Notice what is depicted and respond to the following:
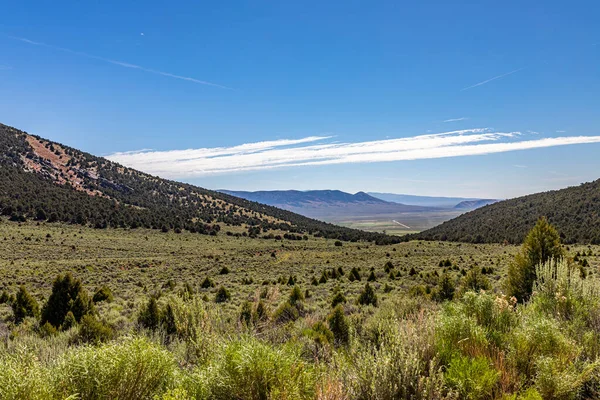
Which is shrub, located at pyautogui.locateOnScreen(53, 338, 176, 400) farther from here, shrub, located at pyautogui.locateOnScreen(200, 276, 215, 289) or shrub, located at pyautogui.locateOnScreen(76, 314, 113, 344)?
shrub, located at pyautogui.locateOnScreen(200, 276, 215, 289)

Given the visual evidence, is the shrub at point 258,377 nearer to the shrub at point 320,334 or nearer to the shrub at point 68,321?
the shrub at point 320,334

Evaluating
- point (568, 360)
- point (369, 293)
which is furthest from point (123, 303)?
point (568, 360)

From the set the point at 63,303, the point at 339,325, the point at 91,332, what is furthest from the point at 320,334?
the point at 63,303

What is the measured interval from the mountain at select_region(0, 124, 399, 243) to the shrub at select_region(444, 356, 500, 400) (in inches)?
2468

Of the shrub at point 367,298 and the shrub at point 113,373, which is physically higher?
the shrub at point 113,373

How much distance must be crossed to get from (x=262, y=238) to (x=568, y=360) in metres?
64.0

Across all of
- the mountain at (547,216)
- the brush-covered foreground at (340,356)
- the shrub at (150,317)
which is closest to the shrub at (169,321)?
the brush-covered foreground at (340,356)

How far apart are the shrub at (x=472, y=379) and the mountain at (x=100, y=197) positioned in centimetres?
6268

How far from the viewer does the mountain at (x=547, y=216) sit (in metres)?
53.6

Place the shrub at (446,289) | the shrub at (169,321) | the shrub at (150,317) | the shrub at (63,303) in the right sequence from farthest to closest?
the shrub at (446,289)
the shrub at (63,303)
the shrub at (150,317)
the shrub at (169,321)

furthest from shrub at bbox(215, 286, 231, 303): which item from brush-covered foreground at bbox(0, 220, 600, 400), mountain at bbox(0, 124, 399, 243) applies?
mountain at bbox(0, 124, 399, 243)

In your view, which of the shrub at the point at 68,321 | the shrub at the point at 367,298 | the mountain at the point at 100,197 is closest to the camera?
the shrub at the point at 68,321

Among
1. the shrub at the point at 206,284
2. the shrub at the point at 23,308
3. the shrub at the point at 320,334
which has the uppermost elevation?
the shrub at the point at 320,334

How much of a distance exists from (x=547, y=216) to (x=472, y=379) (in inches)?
3048
